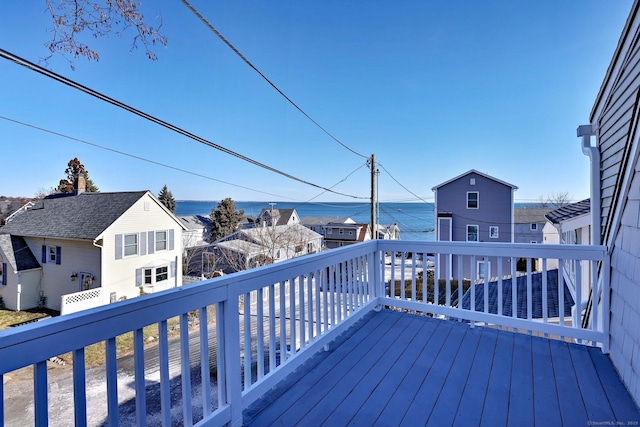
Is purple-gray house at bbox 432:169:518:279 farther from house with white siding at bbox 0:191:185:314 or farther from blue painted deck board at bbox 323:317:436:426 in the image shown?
house with white siding at bbox 0:191:185:314

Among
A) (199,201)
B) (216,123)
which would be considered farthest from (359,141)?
(199,201)

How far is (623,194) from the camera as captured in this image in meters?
2.26

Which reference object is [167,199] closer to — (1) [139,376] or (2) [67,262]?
(2) [67,262]

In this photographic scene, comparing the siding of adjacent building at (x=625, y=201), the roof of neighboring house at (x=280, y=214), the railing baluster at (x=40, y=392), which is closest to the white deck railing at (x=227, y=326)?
the railing baluster at (x=40, y=392)

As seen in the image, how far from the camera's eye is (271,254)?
12422 mm

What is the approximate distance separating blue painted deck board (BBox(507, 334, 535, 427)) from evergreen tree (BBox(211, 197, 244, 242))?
6019 millimetres

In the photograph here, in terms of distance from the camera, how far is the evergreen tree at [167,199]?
364cm

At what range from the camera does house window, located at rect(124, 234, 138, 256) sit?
3.17 m

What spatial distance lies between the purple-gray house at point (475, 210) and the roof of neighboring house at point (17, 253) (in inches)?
538

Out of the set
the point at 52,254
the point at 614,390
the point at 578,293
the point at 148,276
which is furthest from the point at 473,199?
the point at 52,254

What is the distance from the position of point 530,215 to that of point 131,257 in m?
17.8

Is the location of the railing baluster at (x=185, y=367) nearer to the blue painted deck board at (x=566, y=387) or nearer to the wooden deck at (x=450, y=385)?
the wooden deck at (x=450, y=385)

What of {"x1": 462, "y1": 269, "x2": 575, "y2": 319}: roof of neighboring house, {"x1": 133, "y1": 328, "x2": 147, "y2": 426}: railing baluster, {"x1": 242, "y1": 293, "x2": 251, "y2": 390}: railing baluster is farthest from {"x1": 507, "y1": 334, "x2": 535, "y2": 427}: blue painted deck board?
{"x1": 462, "y1": 269, "x2": 575, "y2": 319}: roof of neighboring house

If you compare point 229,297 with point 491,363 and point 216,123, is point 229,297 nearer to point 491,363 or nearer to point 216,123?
point 491,363
